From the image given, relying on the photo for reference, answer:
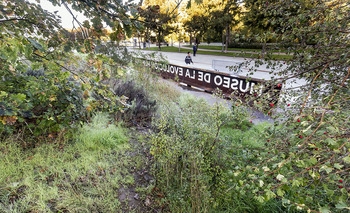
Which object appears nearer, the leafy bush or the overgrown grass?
the overgrown grass

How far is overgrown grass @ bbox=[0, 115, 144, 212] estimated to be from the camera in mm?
2400

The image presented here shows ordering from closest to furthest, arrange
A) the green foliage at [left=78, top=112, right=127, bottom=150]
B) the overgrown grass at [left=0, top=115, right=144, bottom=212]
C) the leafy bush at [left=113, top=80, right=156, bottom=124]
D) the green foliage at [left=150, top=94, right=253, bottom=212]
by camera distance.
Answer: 1. the overgrown grass at [left=0, top=115, right=144, bottom=212]
2. the green foliage at [left=150, top=94, right=253, bottom=212]
3. the green foliage at [left=78, top=112, right=127, bottom=150]
4. the leafy bush at [left=113, top=80, right=156, bottom=124]

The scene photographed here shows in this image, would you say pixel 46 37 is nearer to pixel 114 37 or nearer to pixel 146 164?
pixel 114 37

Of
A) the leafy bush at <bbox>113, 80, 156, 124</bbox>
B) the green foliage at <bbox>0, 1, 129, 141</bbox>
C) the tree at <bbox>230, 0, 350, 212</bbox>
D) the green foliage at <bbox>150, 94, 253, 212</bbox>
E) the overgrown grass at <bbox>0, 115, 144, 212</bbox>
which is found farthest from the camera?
the leafy bush at <bbox>113, 80, 156, 124</bbox>

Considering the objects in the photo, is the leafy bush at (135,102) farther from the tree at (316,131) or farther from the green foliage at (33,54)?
the tree at (316,131)

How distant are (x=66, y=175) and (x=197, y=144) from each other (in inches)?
92.2

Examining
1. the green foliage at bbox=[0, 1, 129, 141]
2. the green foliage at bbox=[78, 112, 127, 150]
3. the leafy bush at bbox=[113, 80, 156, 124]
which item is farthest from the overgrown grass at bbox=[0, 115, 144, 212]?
the leafy bush at bbox=[113, 80, 156, 124]

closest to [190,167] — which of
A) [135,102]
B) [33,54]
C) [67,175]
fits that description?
[67,175]

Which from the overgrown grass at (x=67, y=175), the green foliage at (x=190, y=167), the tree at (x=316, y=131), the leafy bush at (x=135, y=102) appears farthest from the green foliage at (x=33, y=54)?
the leafy bush at (x=135, y=102)

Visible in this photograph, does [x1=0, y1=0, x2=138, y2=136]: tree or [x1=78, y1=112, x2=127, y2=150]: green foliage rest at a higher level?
[x1=0, y1=0, x2=138, y2=136]: tree

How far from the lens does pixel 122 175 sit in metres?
3.19

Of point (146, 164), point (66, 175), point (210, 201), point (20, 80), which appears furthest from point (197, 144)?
point (20, 80)

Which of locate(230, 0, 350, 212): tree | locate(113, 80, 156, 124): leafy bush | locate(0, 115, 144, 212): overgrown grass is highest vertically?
locate(230, 0, 350, 212): tree

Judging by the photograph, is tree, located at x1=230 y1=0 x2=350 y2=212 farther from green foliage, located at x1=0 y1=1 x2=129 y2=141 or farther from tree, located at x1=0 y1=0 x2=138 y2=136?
green foliage, located at x1=0 y1=1 x2=129 y2=141
